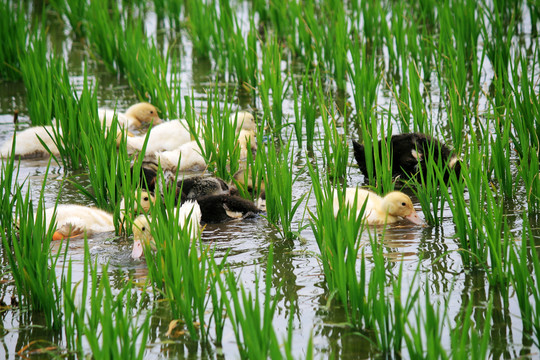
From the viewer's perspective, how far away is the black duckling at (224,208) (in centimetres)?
465

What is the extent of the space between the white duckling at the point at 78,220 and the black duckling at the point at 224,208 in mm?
585

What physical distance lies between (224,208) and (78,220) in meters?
0.90

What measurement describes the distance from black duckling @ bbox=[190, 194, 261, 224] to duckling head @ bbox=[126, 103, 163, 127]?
2.52m

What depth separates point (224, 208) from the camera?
185 inches

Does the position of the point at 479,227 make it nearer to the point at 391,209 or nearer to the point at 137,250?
the point at 391,209

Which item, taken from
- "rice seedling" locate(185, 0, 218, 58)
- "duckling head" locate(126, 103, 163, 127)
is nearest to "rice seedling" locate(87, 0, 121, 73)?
"rice seedling" locate(185, 0, 218, 58)

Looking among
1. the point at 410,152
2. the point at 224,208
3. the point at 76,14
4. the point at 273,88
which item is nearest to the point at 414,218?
the point at 410,152

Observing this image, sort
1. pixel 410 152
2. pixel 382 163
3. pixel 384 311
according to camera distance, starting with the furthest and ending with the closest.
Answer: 1. pixel 410 152
2. pixel 382 163
3. pixel 384 311

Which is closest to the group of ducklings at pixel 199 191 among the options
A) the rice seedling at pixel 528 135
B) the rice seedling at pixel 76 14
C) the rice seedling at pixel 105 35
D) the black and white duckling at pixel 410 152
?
the black and white duckling at pixel 410 152

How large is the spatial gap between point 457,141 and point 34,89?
352 centimetres

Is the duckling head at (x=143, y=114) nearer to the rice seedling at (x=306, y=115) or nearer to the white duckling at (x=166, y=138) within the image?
the white duckling at (x=166, y=138)

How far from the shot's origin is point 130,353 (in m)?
2.55

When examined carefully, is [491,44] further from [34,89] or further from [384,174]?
[34,89]

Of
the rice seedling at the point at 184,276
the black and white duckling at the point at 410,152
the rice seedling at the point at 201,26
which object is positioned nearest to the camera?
the rice seedling at the point at 184,276
